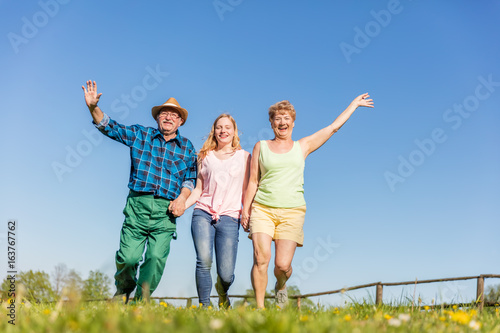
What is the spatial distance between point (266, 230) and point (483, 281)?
530cm

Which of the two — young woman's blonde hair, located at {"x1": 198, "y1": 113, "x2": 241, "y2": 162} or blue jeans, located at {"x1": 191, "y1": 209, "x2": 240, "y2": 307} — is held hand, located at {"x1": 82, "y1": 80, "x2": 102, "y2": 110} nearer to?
young woman's blonde hair, located at {"x1": 198, "y1": 113, "x2": 241, "y2": 162}

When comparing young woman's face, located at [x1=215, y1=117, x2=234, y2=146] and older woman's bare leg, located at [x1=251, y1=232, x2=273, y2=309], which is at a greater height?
young woman's face, located at [x1=215, y1=117, x2=234, y2=146]

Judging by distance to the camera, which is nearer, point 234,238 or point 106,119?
point 234,238

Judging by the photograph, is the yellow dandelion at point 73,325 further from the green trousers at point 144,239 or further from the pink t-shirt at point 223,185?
the green trousers at point 144,239

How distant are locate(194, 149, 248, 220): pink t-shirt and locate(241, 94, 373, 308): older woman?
0.24 m

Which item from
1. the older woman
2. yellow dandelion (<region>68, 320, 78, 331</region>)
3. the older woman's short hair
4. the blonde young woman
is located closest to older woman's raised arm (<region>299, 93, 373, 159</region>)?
the older woman

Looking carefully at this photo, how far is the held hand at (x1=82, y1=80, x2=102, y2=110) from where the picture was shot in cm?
638

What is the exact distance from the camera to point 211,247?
236 inches

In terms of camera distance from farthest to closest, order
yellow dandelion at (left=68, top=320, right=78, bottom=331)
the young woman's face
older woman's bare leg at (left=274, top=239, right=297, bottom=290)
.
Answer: the young woman's face, older woman's bare leg at (left=274, top=239, right=297, bottom=290), yellow dandelion at (left=68, top=320, right=78, bottom=331)

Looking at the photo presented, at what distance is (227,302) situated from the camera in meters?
5.89

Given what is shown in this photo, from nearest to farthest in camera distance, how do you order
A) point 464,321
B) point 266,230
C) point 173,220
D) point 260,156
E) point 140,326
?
point 140,326 → point 464,321 → point 266,230 → point 260,156 → point 173,220

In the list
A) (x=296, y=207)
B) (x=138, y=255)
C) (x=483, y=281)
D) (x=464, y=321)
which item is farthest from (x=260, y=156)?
(x=483, y=281)

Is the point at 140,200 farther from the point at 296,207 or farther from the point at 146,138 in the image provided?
the point at 296,207

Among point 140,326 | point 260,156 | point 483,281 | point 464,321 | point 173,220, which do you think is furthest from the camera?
point 483,281
